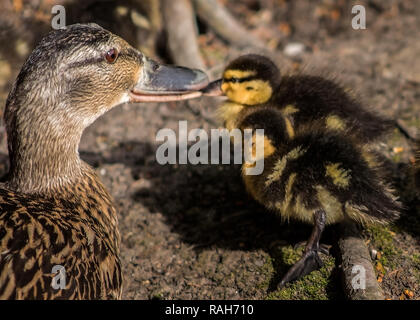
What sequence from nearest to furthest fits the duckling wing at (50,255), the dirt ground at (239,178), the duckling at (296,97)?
the duckling wing at (50,255) → the dirt ground at (239,178) → the duckling at (296,97)

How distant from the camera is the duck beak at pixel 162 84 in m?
3.13

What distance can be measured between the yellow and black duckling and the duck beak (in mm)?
390

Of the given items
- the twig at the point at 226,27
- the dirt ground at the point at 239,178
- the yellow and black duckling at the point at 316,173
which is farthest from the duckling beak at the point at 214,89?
the twig at the point at 226,27

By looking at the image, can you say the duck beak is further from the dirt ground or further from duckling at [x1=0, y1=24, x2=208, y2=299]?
the dirt ground

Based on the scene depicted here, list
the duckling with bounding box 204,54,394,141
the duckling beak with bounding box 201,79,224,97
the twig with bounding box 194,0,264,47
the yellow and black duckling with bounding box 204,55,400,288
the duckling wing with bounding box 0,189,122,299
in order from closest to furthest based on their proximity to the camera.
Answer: the duckling wing with bounding box 0,189,122,299 < the yellow and black duckling with bounding box 204,55,400,288 < the duckling with bounding box 204,54,394,141 < the duckling beak with bounding box 201,79,224,97 < the twig with bounding box 194,0,264,47

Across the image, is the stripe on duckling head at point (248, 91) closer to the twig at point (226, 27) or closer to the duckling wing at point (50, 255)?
the duckling wing at point (50, 255)

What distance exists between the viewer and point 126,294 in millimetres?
3148

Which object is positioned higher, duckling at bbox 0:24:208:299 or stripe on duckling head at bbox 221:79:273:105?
stripe on duckling head at bbox 221:79:273:105

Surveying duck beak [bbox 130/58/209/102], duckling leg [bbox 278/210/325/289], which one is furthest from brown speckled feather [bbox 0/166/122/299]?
duckling leg [bbox 278/210/325/289]

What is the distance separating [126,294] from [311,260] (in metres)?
1.04

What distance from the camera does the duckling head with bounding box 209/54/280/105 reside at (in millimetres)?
3500

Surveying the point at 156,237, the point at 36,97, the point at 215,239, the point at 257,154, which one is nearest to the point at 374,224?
the point at 257,154

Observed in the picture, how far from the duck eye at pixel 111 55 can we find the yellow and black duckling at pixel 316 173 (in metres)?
0.83

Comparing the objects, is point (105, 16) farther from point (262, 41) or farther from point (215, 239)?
point (215, 239)
